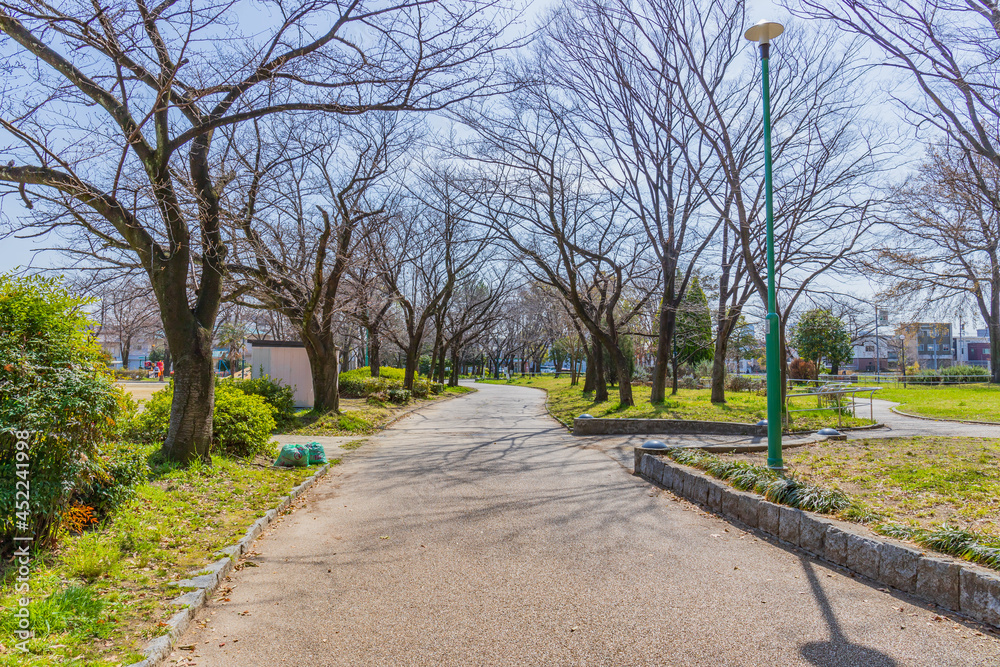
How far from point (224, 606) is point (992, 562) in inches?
→ 204

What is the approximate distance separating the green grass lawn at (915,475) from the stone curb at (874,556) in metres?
0.62

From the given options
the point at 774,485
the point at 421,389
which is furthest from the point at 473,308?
the point at 774,485

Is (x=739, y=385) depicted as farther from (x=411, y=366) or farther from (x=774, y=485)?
(x=774, y=485)

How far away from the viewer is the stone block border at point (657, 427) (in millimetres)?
13922

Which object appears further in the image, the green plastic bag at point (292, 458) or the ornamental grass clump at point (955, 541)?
the green plastic bag at point (292, 458)

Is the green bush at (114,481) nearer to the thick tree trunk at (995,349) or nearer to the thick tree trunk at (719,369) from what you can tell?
the thick tree trunk at (719,369)

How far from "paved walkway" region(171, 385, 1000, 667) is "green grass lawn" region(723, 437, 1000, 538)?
58.3 inches

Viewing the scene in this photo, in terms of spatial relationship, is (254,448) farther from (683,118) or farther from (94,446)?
(683,118)

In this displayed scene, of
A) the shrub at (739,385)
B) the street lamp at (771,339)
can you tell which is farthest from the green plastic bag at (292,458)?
the shrub at (739,385)

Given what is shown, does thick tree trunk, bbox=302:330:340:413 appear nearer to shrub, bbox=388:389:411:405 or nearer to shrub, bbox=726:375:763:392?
shrub, bbox=388:389:411:405

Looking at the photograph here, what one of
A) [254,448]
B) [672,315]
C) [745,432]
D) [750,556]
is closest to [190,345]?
[254,448]

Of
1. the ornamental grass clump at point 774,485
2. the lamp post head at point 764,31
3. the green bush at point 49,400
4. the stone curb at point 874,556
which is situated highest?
the lamp post head at point 764,31

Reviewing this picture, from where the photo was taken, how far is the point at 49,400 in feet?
15.2

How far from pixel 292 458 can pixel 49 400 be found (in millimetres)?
5147
